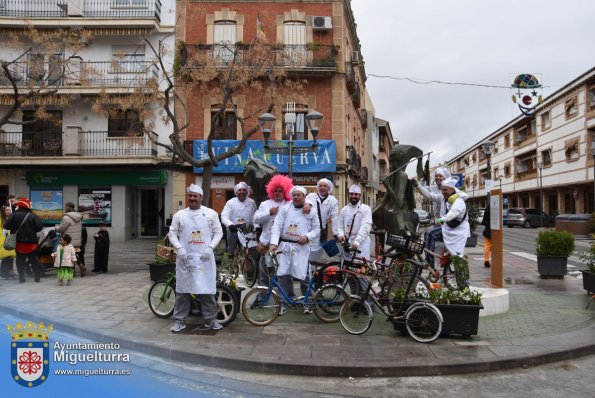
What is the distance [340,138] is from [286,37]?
17.8 feet

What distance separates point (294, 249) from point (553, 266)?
733 centimetres

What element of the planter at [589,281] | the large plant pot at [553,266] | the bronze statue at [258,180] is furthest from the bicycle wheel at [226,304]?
the large plant pot at [553,266]

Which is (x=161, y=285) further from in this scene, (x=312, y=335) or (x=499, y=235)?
(x=499, y=235)

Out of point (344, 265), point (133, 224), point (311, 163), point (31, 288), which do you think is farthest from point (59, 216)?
point (344, 265)

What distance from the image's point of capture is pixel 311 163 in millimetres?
23188

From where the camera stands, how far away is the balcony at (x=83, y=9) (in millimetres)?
23844

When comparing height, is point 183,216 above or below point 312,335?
above

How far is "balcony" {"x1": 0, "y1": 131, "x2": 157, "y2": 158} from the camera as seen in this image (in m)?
23.6

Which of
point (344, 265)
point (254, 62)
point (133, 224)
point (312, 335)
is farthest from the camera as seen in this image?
point (133, 224)

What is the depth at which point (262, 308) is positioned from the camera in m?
6.87

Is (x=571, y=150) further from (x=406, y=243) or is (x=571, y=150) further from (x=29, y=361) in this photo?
(x=29, y=361)

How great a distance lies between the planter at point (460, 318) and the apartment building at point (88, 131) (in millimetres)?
19378

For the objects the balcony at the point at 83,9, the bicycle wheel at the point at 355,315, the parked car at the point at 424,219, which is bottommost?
the bicycle wheel at the point at 355,315

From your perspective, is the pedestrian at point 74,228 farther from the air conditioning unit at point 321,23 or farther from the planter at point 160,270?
the air conditioning unit at point 321,23
